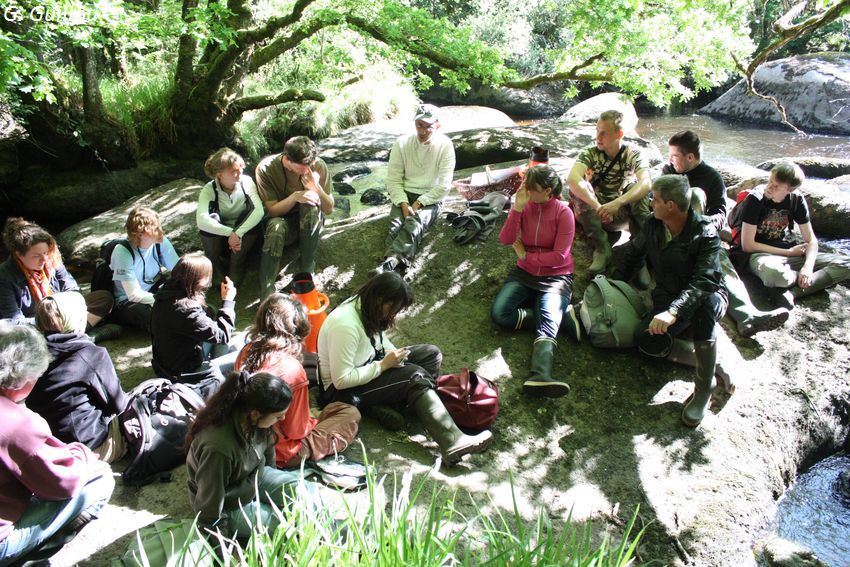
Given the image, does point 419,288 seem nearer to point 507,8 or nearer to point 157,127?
point 157,127

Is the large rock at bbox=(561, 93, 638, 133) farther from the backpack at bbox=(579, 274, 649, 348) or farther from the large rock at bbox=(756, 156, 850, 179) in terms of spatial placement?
the backpack at bbox=(579, 274, 649, 348)

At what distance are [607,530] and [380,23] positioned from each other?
19.1 ft

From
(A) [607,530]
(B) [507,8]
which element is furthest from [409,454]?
(B) [507,8]

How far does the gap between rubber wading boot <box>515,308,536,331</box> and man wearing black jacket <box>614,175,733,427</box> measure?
85cm

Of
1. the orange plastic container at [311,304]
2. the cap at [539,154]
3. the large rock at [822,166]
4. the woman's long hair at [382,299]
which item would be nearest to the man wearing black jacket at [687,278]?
the cap at [539,154]

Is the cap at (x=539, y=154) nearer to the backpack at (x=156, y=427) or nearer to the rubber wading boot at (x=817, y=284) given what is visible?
the rubber wading boot at (x=817, y=284)

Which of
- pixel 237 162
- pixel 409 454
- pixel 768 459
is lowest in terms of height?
pixel 768 459

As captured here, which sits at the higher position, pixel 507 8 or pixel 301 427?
pixel 507 8

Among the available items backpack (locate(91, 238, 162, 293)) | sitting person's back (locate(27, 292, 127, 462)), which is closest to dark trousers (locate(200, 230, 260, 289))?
backpack (locate(91, 238, 162, 293))

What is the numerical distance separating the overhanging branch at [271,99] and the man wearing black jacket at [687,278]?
5.32 m

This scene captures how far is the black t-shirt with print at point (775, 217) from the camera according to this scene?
4672 millimetres

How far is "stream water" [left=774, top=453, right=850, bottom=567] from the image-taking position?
3475 millimetres

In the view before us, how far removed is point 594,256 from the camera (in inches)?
196

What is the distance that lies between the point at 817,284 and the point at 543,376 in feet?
8.74
